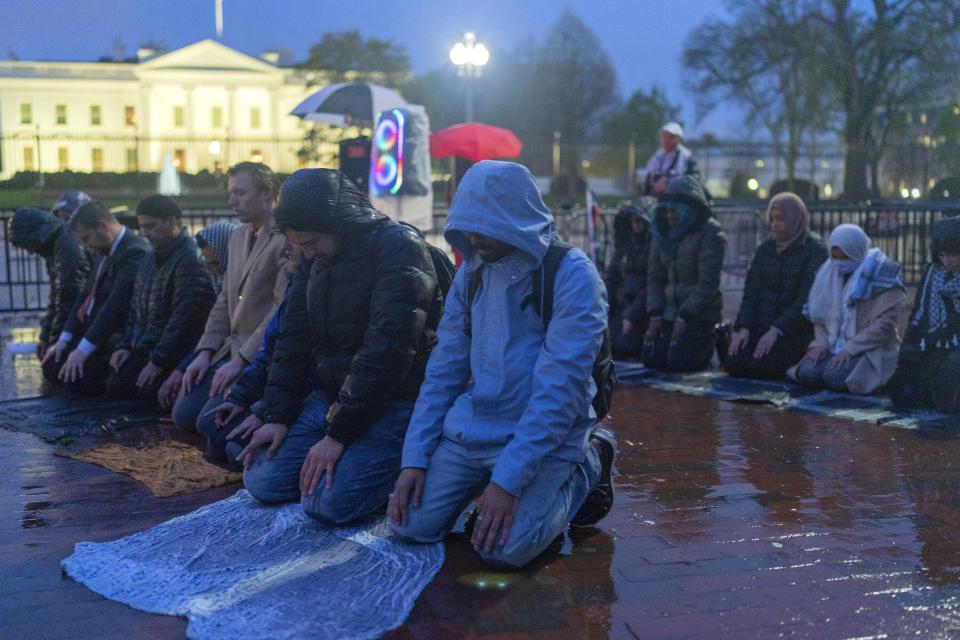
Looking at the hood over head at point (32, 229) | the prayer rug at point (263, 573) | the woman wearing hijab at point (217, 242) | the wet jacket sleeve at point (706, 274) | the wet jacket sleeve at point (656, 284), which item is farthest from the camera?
the wet jacket sleeve at point (656, 284)

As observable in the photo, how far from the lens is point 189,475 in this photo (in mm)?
5184

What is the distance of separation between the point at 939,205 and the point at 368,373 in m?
10.6

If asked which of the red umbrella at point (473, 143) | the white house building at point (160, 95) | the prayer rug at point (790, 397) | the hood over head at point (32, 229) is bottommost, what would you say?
the prayer rug at point (790, 397)

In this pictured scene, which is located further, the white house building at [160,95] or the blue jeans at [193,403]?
the white house building at [160,95]

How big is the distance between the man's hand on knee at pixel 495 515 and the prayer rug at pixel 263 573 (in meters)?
0.24

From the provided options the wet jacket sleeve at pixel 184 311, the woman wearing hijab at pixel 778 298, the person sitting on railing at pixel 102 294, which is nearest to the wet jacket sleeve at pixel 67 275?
the person sitting on railing at pixel 102 294

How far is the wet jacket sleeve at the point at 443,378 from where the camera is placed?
3953 millimetres

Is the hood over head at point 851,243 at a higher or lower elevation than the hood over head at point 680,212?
lower

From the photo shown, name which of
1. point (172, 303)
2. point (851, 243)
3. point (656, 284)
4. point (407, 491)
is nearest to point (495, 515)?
point (407, 491)

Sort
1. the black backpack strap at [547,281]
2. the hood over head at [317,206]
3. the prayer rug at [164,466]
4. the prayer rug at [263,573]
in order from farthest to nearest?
the prayer rug at [164,466] < the hood over head at [317,206] < the black backpack strap at [547,281] < the prayer rug at [263,573]

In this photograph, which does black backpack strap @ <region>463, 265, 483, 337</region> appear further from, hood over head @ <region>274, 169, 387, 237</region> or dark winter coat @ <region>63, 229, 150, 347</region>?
dark winter coat @ <region>63, 229, 150, 347</region>

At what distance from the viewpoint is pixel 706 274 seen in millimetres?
8375

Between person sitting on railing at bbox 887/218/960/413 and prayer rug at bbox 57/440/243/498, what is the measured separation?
414 centimetres

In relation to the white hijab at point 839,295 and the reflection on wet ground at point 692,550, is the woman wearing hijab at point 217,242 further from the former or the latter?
the white hijab at point 839,295
